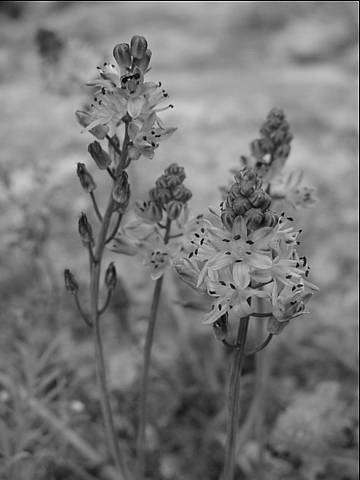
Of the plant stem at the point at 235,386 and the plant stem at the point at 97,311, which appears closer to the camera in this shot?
the plant stem at the point at 235,386

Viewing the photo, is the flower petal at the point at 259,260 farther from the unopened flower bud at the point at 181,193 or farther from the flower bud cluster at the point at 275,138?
the flower bud cluster at the point at 275,138

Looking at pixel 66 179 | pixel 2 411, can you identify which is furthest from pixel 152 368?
pixel 66 179

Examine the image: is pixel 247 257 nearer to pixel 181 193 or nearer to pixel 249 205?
pixel 249 205

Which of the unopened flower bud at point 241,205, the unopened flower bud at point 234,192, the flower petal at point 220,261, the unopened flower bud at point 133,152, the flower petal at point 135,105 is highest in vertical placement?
the flower petal at point 135,105

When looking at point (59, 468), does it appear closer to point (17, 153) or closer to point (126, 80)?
point (126, 80)

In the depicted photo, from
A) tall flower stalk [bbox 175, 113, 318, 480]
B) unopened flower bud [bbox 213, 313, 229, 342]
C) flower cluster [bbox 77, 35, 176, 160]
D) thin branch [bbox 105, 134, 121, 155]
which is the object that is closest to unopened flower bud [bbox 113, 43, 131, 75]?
flower cluster [bbox 77, 35, 176, 160]

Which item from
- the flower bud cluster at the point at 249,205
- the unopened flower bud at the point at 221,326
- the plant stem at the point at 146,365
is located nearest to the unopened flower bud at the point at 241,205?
the flower bud cluster at the point at 249,205

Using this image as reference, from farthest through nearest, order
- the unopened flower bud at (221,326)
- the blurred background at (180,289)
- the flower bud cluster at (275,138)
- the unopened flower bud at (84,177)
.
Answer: the blurred background at (180,289)
the flower bud cluster at (275,138)
the unopened flower bud at (84,177)
the unopened flower bud at (221,326)
